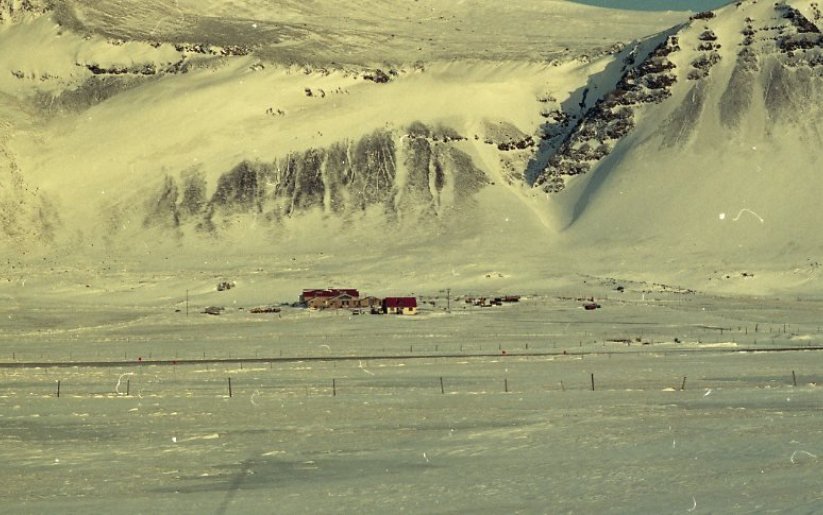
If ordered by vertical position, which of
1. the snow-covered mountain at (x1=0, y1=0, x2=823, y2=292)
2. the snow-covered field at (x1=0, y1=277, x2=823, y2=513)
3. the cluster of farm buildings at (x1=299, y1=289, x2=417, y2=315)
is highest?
the snow-covered mountain at (x1=0, y1=0, x2=823, y2=292)

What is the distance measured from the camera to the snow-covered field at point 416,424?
33.2 metres

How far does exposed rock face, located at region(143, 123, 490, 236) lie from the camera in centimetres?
18175

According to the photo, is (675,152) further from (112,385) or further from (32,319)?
(112,385)

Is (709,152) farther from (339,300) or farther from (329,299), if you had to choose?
(329,299)

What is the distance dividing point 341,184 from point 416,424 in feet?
471

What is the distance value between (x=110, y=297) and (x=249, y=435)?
97341mm

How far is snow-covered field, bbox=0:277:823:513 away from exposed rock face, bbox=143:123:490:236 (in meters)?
92.6

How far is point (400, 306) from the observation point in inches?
4456

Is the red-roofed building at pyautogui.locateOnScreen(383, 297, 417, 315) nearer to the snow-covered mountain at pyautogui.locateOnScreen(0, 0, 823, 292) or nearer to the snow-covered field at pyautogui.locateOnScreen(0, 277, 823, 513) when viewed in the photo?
the snow-covered field at pyautogui.locateOnScreen(0, 277, 823, 513)

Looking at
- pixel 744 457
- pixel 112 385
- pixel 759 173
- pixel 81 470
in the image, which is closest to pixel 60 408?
pixel 112 385

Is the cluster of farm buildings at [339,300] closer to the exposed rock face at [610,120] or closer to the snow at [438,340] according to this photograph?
the snow at [438,340]

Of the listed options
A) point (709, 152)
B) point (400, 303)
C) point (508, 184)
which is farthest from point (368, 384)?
point (508, 184)

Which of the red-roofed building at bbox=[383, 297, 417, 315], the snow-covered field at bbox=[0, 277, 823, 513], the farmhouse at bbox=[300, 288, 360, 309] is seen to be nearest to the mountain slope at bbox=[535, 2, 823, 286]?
the farmhouse at bbox=[300, 288, 360, 309]

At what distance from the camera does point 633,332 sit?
91.2 metres
